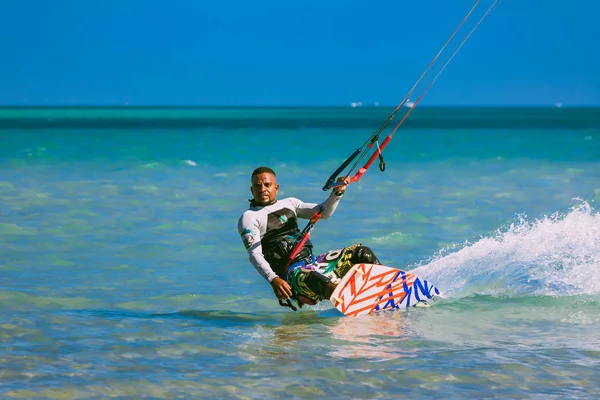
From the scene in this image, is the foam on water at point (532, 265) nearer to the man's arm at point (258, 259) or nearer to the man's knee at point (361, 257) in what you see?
the man's knee at point (361, 257)

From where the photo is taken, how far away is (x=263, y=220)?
25.9 feet

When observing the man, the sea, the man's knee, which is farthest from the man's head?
the sea

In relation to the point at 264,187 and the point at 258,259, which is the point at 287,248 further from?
the point at 264,187

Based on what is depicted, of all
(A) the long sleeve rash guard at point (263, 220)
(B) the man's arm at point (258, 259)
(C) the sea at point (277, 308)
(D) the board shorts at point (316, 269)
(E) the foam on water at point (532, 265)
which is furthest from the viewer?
(E) the foam on water at point (532, 265)

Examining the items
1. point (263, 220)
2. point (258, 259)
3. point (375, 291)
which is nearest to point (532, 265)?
point (375, 291)

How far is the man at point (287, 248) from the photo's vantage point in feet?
25.5

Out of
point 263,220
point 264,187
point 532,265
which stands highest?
point 264,187

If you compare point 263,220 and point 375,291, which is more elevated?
point 263,220

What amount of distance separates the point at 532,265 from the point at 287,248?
2.83 m

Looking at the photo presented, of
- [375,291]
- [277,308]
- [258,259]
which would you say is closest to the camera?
[258,259]

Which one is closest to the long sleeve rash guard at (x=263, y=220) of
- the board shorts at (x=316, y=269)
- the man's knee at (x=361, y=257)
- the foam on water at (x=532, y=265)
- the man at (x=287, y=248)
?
the man at (x=287, y=248)

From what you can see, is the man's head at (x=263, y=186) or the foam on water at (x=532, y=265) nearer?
the man's head at (x=263, y=186)

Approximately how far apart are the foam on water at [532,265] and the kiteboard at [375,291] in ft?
2.55

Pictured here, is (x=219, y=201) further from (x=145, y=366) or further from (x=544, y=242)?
(x=145, y=366)
